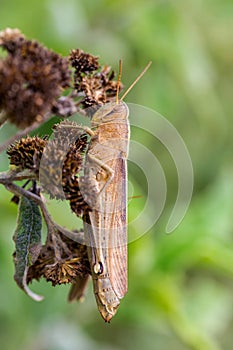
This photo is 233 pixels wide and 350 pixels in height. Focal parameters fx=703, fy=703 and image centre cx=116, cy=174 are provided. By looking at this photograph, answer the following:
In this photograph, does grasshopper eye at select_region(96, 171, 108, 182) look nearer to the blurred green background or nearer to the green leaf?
the green leaf

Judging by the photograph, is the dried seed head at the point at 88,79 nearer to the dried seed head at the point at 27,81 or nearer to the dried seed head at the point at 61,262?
the dried seed head at the point at 27,81

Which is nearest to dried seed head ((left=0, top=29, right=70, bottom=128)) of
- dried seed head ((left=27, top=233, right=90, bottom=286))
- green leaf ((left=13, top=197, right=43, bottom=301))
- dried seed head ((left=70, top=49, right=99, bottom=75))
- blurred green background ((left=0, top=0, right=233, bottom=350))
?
dried seed head ((left=70, top=49, right=99, bottom=75))

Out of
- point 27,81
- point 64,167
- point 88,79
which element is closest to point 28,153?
point 64,167

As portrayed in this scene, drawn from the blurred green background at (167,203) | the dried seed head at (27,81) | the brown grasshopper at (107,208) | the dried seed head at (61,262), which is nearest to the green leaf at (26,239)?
the dried seed head at (61,262)

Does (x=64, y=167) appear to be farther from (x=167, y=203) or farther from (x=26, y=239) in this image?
(x=167, y=203)

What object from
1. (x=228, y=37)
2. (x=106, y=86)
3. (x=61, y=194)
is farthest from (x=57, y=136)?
(x=228, y=37)

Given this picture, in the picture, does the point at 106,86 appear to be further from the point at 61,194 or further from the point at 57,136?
the point at 61,194
